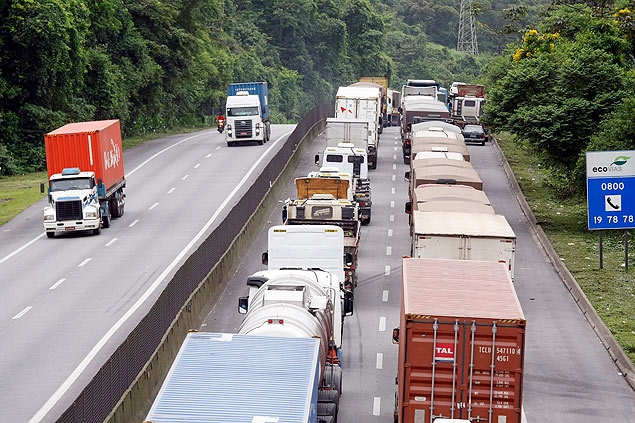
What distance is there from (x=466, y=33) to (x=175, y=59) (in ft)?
300

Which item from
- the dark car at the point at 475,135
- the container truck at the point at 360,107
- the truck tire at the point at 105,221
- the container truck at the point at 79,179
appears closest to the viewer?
the container truck at the point at 79,179

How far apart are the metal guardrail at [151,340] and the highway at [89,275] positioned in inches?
76.0

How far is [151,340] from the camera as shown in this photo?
23.0 m

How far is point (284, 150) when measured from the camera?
5694 cm

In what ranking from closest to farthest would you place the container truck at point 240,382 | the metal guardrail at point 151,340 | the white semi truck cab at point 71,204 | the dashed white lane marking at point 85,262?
the container truck at point 240,382
the metal guardrail at point 151,340
the dashed white lane marking at point 85,262
the white semi truck cab at point 71,204

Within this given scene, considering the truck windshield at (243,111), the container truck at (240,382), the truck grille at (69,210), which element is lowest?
the truck grille at (69,210)

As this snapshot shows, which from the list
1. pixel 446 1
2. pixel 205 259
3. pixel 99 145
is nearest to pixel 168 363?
pixel 205 259

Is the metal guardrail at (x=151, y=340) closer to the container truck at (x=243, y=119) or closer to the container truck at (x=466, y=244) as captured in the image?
the container truck at (x=466, y=244)

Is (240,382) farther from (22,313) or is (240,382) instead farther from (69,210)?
(69,210)

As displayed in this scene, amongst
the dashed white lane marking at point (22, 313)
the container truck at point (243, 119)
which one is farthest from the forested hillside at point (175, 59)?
the dashed white lane marking at point (22, 313)

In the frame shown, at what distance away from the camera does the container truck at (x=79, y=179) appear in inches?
1661

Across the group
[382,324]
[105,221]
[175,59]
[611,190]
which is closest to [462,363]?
[382,324]

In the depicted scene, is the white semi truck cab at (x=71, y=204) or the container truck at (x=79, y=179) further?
the container truck at (x=79, y=179)

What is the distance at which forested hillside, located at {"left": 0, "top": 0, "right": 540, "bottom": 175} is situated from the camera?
61.6 meters
